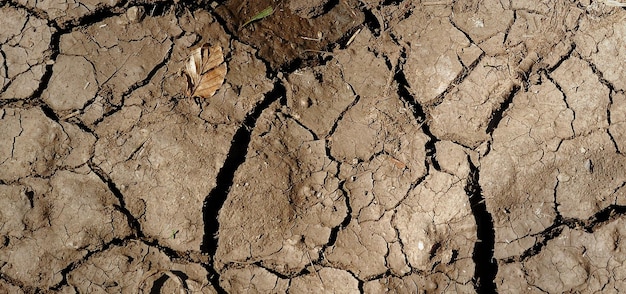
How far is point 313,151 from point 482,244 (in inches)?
35.1

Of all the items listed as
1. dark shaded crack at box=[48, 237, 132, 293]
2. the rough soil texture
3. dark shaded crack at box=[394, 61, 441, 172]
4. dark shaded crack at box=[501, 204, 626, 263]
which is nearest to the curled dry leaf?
the rough soil texture

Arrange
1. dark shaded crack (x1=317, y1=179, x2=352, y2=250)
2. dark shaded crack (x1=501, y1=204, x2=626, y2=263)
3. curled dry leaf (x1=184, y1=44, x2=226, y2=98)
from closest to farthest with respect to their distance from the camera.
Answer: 1. dark shaded crack (x1=501, y1=204, x2=626, y2=263)
2. dark shaded crack (x1=317, y1=179, x2=352, y2=250)
3. curled dry leaf (x1=184, y1=44, x2=226, y2=98)

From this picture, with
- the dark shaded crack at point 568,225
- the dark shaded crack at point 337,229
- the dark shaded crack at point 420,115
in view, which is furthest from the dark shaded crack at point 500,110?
the dark shaded crack at point 337,229

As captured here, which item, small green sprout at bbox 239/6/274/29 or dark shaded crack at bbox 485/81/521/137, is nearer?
dark shaded crack at bbox 485/81/521/137

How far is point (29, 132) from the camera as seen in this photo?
291 centimetres

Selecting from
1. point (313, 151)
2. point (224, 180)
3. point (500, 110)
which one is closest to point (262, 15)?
point (313, 151)

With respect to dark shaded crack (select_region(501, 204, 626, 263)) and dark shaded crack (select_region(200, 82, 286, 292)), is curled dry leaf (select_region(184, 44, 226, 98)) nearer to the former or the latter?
dark shaded crack (select_region(200, 82, 286, 292))

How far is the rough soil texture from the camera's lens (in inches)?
108

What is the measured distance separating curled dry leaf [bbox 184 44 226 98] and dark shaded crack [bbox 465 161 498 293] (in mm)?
1301

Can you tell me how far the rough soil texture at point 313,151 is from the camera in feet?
8.97

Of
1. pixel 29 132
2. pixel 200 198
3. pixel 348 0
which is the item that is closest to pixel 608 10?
pixel 348 0

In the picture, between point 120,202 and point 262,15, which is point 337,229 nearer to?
point 120,202

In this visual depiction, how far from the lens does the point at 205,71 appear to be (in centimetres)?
298

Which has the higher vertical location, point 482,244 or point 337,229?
point 482,244
